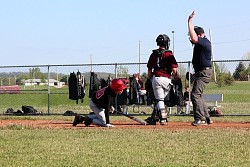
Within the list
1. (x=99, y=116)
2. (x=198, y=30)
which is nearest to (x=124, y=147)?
(x=99, y=116)

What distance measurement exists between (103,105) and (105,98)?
0.55 ft

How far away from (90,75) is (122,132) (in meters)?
10.6

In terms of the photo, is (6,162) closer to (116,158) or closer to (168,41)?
(116,158)

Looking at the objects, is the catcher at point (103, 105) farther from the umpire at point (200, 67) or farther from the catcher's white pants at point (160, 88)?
the umpire at point (200, 67)

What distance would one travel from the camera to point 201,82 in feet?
43.4

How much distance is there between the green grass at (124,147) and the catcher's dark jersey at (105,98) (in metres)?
1.19

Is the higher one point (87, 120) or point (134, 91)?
point (134, 91)

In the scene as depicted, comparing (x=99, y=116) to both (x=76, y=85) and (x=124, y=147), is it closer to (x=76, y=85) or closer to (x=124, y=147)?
(x=124, y=147)

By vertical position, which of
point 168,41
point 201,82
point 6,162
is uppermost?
point 168,41

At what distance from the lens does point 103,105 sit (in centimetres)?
1318

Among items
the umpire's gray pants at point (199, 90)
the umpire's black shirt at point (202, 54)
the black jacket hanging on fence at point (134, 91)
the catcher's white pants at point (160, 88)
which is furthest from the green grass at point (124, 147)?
the black jacket hanging on fence at point (134, 91)

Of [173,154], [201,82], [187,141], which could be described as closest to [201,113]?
[201,82]

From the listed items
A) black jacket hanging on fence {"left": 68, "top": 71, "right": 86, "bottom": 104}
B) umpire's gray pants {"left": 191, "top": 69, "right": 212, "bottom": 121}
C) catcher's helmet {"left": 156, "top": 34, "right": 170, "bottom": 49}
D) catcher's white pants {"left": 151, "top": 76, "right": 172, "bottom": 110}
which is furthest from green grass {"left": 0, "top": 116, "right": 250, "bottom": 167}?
black jacket hanging on fence {"left": 68, "top": 71, "right": 86, "bottom": 104}

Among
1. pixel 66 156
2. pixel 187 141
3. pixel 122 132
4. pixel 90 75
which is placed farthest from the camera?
pixel 90 75
